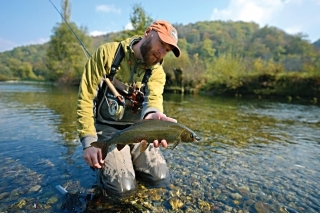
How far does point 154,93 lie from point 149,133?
129 cm

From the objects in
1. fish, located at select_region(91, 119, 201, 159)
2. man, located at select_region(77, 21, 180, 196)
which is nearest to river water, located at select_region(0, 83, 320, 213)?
man, located at select_region(77, 21, 180, 196)

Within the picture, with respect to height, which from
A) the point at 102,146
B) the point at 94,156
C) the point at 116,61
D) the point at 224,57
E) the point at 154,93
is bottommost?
the point at 94,156

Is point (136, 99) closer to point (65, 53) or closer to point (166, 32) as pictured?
point (166, 32)

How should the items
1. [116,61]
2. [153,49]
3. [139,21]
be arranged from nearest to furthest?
[153,49] < [116,61] < [139,21]

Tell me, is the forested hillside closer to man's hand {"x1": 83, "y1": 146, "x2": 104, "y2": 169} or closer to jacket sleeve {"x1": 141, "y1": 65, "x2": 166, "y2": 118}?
jacket sleeve {"x1": 141, "y1": 65, "x2": 166, "y2": 118}

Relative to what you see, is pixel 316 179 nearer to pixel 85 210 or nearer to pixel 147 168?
pixel 147 168

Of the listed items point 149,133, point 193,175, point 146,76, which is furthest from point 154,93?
point 193,175

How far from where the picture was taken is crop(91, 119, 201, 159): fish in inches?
134

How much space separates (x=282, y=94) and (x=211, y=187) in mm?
30121

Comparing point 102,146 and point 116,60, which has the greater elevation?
point 116,60

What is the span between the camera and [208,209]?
378 centimetres

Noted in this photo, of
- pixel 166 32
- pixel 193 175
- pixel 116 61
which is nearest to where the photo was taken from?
pixel 166 32

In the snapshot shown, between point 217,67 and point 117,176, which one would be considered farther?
point 217,67

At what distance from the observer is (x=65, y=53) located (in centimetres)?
5694
